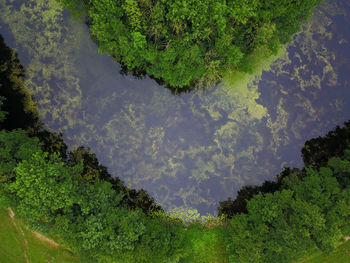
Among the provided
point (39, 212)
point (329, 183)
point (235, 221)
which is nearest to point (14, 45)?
point (39, 212)

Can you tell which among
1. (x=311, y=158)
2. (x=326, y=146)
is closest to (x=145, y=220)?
(x=311, y=158)

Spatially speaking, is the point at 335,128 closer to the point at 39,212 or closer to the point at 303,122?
the point at 303,122

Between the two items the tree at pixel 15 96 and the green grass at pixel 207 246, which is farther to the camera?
the tree at pixel 15 96

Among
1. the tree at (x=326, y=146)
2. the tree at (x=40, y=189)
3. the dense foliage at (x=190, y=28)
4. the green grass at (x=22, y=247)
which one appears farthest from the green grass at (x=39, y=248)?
the dense foliage at (x=190, y=28)

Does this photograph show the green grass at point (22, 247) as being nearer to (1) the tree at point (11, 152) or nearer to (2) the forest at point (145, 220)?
(2) the forest at point (145, 220)

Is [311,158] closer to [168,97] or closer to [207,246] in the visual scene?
[207,246]

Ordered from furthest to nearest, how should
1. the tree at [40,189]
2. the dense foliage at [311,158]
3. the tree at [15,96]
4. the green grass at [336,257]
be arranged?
1. the dense foliage at [311,158]
2. the tree at [15,96]
3. the green grass at [336,257]
4. the tree at [40,189]
